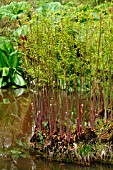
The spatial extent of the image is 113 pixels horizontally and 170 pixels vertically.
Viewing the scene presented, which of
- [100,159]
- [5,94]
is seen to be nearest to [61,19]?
[100,159]

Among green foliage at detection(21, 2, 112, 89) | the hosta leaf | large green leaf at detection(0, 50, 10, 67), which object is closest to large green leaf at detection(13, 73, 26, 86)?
the hosta leaf

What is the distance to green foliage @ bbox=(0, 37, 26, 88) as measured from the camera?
26.8 feet

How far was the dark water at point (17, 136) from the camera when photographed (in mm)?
4331

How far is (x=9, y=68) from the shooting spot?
8.21 meters

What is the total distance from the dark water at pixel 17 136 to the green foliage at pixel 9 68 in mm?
501

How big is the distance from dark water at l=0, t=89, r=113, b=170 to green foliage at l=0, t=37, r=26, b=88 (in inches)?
19.7

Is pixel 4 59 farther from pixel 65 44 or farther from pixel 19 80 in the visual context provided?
pixel 65 44

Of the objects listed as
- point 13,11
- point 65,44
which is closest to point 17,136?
point 65,44

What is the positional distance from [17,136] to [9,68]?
3.19 m

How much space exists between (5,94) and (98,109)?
311 cm

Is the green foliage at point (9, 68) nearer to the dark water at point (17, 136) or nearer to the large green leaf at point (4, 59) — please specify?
the large green leaf at point (4, 59)

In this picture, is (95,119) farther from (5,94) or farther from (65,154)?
(5,94)

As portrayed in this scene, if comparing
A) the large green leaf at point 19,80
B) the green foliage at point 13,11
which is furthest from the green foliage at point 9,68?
the green foliage at point 13,11

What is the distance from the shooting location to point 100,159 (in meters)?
4.32
